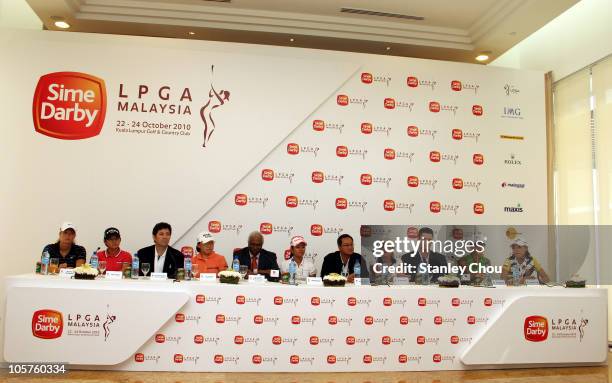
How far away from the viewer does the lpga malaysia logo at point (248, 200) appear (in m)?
6.30

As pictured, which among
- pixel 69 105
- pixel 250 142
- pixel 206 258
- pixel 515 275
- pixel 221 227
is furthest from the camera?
pixel 250 142

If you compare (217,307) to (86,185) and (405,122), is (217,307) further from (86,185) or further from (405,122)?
(405,122)

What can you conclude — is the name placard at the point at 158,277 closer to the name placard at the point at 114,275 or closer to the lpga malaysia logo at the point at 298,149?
the name placard at the point at 114,275

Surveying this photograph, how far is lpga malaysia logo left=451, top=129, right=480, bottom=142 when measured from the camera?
22.5ft

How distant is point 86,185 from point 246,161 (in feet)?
6.28

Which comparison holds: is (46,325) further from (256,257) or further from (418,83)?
(418,83)

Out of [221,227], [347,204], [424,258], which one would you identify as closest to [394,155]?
[347,204]

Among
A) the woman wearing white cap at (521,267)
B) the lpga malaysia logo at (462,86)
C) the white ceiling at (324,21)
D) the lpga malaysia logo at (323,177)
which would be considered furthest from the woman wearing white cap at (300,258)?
the lpga malaysia logo at (462,86)

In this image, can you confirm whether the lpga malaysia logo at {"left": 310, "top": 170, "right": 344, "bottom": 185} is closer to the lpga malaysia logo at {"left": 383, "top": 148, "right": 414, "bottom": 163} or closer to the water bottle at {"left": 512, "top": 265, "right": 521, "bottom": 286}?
the lpga malaysia logo at {"left": 383, "top": 148, "right": 414, "bottom": 163}

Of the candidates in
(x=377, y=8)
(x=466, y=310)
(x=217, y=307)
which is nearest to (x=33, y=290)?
(x=217, y=307)

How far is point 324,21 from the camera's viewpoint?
21.9ft

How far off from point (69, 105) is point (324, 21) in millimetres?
3358

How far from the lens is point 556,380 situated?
14.4ft
